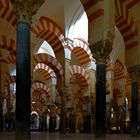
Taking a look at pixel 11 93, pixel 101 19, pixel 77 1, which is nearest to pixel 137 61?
pixel 101 19

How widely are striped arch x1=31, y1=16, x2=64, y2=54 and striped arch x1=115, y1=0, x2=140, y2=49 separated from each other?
9.54 ft

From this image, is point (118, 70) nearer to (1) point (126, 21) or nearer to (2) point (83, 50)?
(2) point (83, 50)

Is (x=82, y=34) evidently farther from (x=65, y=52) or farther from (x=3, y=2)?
(x=3, y=2)

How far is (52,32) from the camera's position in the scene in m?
12.4

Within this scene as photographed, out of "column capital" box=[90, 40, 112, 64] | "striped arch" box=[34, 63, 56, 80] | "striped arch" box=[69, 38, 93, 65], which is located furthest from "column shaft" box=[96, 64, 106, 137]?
"striped arch" box=[34, 63, 56, 80]

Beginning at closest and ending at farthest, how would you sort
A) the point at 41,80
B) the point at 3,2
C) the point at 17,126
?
1. the point at 17,126
2. the point at 3,2
3. the point at 41,80

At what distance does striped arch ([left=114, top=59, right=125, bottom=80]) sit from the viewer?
15843mm

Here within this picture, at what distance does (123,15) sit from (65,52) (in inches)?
126

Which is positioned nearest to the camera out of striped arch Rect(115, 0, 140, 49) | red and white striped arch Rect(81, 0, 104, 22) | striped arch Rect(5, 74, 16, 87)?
red and white striped arch Rect(81, 0, 104, 22)

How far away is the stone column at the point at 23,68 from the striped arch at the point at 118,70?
1010cm

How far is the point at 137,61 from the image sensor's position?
9.80 metres

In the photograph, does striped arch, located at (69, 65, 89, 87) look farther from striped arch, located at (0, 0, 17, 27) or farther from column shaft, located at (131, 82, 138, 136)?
striped arch, located at (0, 0, 17, 27)

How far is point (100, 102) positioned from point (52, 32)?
4980mm

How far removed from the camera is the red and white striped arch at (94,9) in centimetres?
811
